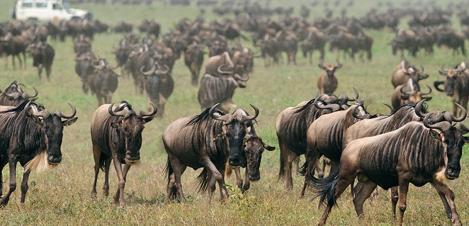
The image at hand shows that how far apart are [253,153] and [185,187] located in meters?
3.42

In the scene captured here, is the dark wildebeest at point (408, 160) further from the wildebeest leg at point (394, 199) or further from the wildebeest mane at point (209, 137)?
the wildebeest mane at point (209, 137)

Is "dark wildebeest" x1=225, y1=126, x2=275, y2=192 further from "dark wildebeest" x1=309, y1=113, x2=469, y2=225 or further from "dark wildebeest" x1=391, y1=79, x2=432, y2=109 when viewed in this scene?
"dark wildebeest" x1=391, y1=79, x2=432, y2=109

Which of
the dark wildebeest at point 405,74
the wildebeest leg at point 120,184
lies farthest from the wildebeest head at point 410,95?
the wildebeest leg at point 120,184

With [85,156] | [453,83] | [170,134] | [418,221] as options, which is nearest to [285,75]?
[453,83]

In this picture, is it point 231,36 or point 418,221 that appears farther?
point 231,36

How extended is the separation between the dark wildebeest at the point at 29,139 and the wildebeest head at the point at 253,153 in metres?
2.47

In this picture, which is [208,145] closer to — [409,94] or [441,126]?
[441,126]

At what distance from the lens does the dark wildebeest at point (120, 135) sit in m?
12.3

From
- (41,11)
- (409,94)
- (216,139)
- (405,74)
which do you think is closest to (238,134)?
(216,139)

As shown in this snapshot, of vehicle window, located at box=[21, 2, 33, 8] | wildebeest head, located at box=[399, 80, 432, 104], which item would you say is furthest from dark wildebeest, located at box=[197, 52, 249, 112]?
vehicle window, located at box=[21, 2, 33, 8]

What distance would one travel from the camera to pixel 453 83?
23.0 meters

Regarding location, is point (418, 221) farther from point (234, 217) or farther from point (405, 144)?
point (234, 217)

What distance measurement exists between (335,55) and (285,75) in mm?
12188

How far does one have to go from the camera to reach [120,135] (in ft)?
41.2
